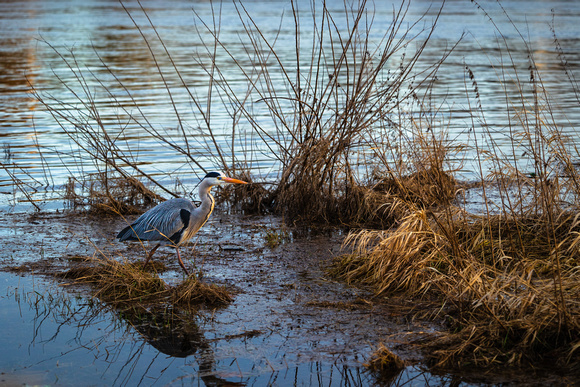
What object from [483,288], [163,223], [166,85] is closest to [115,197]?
[166,85]

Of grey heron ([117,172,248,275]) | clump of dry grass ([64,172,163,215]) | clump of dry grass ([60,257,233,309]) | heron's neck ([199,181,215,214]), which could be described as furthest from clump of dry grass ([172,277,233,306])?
clump of dry grass ([64,172,163,215])

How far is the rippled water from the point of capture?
34.0 feet

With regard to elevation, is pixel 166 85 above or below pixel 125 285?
above

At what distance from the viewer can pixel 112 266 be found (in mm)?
5480

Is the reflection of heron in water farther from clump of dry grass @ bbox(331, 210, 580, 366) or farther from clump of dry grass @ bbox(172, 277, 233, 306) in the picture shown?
clump of dry grass @ bbox(331, 210, 580, 366)

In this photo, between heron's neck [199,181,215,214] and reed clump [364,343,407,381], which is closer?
reed clump [364,343,407,381]

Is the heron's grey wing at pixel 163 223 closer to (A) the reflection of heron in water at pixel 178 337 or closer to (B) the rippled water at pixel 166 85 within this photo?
(A) the reflection of heron in water at pixel 178 337

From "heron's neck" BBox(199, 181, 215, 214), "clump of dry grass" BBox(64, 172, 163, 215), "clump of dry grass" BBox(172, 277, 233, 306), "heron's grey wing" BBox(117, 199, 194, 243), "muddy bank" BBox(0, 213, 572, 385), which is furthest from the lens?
"clump of dry grass" BBox(64, 172, 163, 215)

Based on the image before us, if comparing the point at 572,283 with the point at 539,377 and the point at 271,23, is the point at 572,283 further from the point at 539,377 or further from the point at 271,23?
the point at 271,23

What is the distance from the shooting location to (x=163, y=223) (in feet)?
19.4

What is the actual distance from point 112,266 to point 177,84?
14.6m

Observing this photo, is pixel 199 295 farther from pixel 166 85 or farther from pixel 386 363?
pixel 166 85

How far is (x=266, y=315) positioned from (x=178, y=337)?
68 cm

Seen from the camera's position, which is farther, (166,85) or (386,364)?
(166,85)
